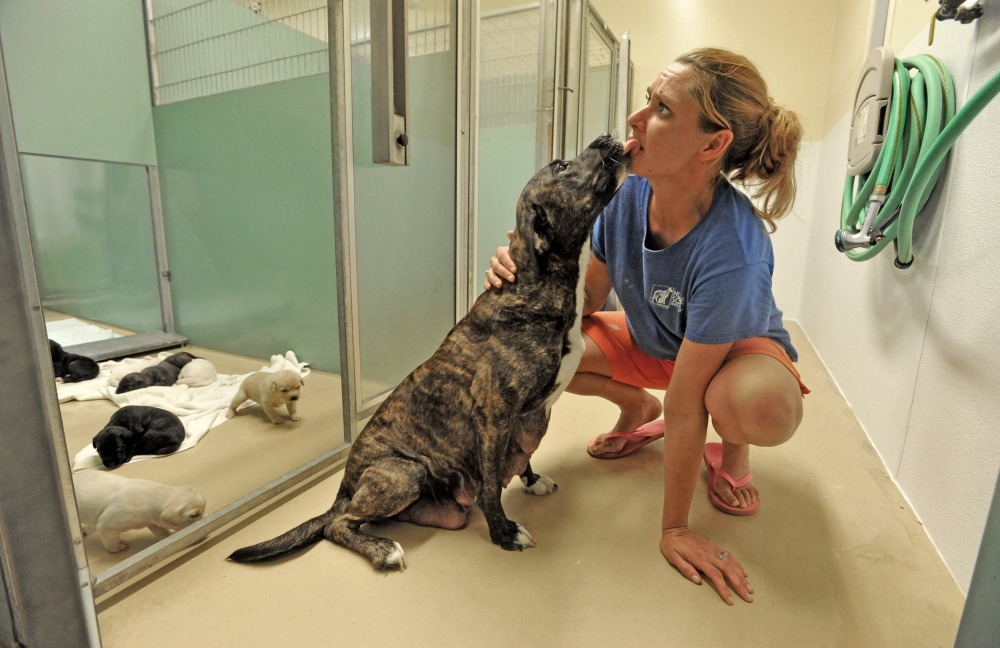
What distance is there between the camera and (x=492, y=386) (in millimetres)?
1211

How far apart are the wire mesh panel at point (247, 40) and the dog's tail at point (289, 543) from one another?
4.92 feet

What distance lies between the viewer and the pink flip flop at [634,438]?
1769mm

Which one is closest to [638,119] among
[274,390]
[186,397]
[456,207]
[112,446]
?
[456,207]

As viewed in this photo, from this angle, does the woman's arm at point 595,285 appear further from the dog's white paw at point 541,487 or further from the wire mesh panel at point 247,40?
the wire mesh panel at point 247,40

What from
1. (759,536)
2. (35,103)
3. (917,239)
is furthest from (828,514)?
(35,103)

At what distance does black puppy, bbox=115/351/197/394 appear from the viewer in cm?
→ 224

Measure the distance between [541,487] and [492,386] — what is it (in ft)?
1.63

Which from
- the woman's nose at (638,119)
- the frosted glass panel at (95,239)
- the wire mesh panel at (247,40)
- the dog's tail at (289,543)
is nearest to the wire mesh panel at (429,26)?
the wire mesh panel at (247,40)

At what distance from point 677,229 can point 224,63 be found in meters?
2.50

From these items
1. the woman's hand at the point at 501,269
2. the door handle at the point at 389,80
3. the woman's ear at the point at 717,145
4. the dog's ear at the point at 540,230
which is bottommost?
the woman's hand at the point at 501,269

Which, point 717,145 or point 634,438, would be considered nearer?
point 717,145

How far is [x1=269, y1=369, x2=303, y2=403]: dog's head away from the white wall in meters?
2.01

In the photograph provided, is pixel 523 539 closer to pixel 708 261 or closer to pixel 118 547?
pixel 708 261

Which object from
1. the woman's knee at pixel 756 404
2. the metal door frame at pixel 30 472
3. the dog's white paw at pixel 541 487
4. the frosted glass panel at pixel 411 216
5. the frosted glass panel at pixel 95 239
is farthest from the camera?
the frosted glass panel at pixel 95 239
